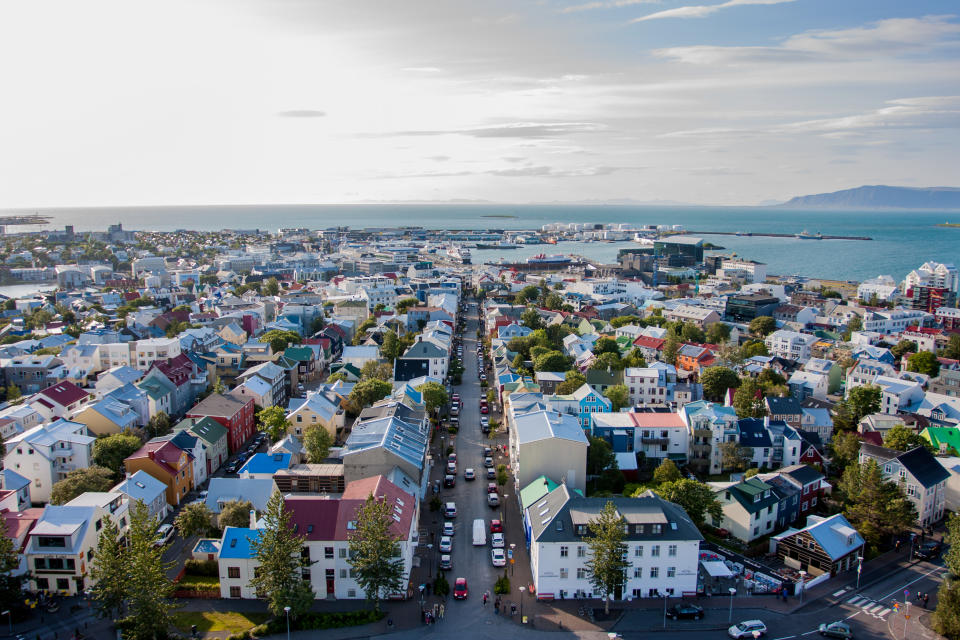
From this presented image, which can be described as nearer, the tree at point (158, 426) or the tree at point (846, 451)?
the tree at point (846, 451)

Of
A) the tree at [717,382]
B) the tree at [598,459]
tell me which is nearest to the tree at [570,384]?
the tree at [717,382]

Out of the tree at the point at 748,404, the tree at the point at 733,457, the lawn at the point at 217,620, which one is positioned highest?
the tree at the point at 748,404

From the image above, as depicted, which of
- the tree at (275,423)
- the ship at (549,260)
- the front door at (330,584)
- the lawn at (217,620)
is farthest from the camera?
the ship at (549,260)

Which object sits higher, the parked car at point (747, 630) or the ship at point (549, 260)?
the ship at point (549, 260)

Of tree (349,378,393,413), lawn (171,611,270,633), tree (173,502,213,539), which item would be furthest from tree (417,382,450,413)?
lawn (171,611,270,633)

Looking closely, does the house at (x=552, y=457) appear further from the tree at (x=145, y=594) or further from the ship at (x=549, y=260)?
the ship at (x=549, y=260)

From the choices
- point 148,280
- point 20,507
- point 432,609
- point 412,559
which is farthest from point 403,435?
point 148,280
